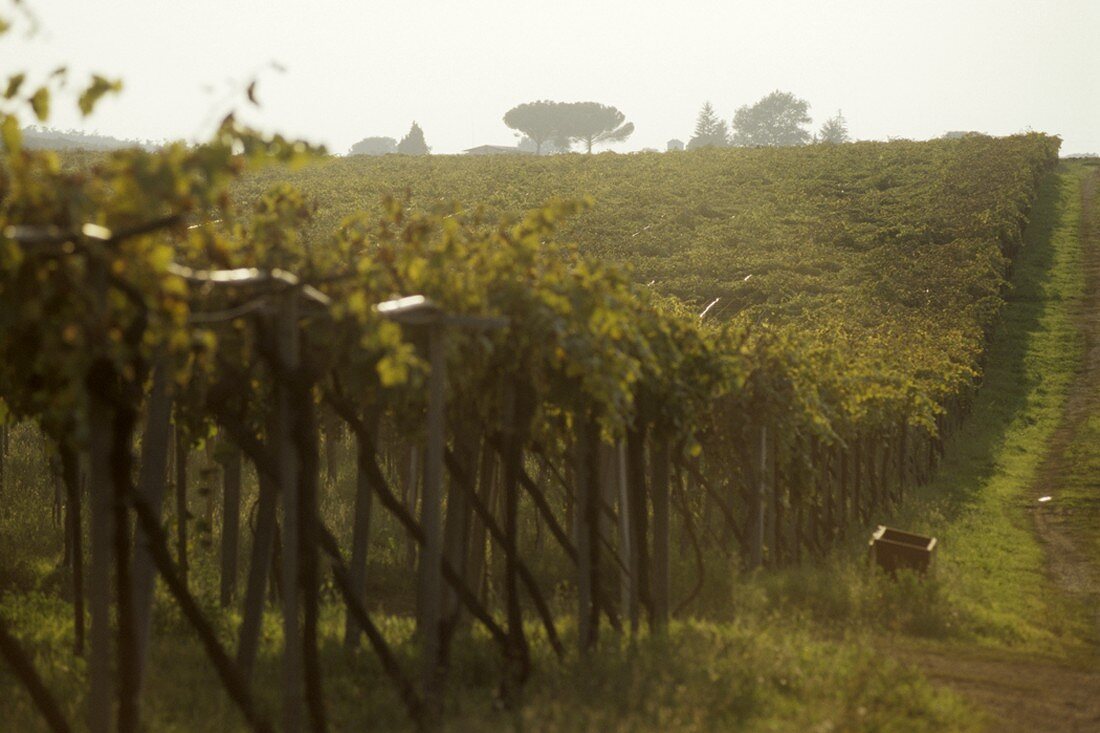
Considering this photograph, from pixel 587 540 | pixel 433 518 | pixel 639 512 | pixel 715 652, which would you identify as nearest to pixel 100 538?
pixel 433 518

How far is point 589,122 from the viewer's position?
152 m

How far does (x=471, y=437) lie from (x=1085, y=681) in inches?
237

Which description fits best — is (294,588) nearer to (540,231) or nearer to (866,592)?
(540,231)

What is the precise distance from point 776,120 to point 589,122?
156 feet

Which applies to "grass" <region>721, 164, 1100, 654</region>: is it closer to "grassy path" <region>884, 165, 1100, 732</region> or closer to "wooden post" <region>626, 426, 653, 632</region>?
"grassy path" <region>884, 165, 1100, 732</region>

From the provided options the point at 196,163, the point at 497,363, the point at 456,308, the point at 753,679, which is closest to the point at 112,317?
the point at 196,163

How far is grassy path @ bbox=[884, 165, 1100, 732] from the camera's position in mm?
11102

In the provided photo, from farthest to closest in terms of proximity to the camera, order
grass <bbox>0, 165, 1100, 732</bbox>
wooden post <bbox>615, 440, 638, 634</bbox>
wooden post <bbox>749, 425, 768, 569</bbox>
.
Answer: wooden post <bbox>749, 425, 768, 569</bbox>
wooden post <bbox>615, 440, 638, 634</bbox>
grass <bbox>0, 165, 1100, 732</bbox>

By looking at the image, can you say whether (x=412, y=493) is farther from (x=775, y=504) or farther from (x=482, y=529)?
(x=775, y=504)

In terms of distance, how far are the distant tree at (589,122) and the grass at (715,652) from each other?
133m

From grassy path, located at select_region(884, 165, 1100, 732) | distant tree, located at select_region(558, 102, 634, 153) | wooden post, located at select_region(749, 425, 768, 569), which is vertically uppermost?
distant tree, located at select_region(558, 102, 634, 153)

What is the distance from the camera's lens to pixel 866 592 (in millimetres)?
13812

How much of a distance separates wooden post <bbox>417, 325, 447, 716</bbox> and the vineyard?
0.7 inches

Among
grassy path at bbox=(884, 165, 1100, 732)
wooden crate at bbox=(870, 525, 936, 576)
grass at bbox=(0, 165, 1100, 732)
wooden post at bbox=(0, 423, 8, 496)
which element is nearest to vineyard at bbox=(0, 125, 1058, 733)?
grass at bbox=(0, 165, 1100, 732)
